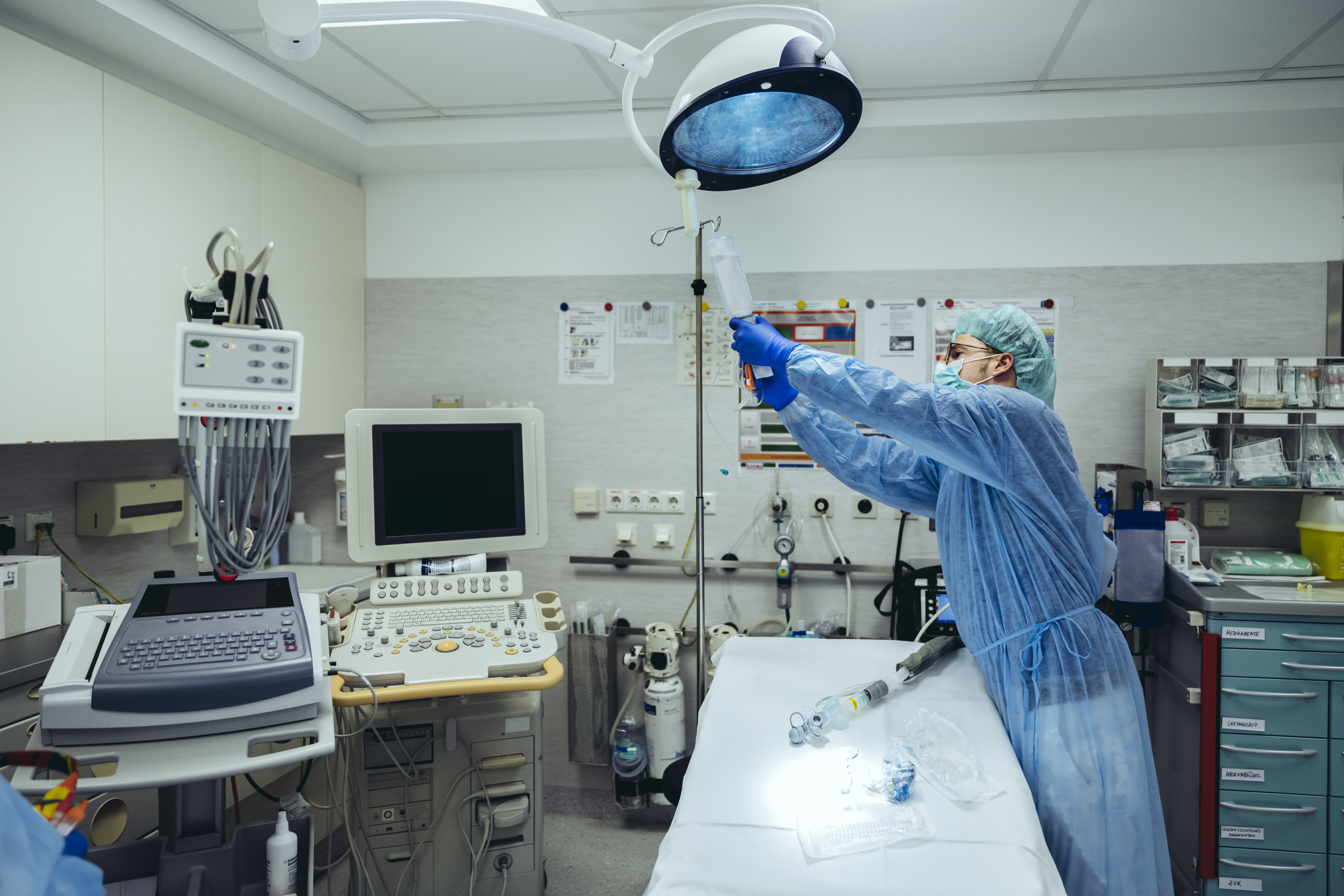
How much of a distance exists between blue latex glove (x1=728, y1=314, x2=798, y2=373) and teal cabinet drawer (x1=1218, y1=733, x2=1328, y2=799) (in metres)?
1.79

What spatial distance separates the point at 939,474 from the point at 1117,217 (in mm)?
1455

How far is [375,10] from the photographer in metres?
1.34

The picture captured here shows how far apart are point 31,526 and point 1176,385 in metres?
3.54

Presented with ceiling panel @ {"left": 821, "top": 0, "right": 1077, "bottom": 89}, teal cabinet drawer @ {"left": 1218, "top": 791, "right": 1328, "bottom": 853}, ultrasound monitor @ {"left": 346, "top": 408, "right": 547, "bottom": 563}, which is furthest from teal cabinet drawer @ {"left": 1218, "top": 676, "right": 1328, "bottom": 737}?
ultrasound monitor @ {"left": 346, "top": 408, "right": 547, "bottom": 563}

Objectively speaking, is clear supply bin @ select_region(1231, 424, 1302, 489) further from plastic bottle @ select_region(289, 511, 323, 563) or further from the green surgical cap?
plastic bottle @ select_region(289, 511, 323, 563)

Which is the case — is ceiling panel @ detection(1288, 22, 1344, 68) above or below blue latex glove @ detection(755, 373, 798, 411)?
above

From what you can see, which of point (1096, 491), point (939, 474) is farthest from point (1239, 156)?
point (939, 474)

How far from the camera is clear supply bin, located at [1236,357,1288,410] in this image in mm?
2195

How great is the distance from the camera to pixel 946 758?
3.95ft

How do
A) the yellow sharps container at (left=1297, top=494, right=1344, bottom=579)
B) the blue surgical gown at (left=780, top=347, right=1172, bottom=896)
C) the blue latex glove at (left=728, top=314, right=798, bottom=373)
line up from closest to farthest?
the blue surgical gown at (left=780, top=347, right=1172, bottom=896) < the blue latex glove at (left=728, top=314, right=798, bottom=373) < the yellow sharps container at (left=1297, top=494, right=1344, bottom=579)

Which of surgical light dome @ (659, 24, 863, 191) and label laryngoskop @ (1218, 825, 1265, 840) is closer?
surgical light dome @ (659, 24, 863, 191)

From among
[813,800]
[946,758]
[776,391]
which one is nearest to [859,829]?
[813,800]

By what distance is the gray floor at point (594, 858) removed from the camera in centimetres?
217

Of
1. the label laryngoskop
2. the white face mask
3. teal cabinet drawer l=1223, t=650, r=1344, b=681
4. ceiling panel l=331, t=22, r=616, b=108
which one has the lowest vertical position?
the label laryngoskop
